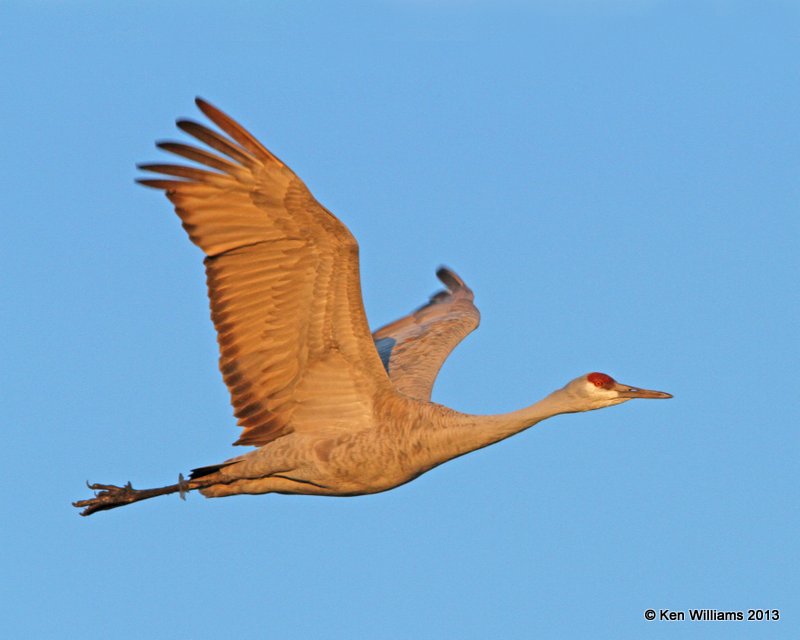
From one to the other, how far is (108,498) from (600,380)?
4.45 m

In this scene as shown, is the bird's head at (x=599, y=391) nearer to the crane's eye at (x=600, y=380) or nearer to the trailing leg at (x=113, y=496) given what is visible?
the crane's eye at (x=600, y=380)

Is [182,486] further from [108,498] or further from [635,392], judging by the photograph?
[635,392]

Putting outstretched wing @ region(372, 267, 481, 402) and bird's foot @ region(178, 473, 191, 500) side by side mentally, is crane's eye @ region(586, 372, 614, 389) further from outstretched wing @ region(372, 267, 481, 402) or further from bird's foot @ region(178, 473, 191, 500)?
bird's foot @ region(178, 473, 191, 500)

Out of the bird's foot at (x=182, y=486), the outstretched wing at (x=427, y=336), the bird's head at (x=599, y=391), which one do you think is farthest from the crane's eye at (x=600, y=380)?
the bird's foot at (x=182, y=486)

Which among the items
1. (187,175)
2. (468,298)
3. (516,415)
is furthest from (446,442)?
(468,298)

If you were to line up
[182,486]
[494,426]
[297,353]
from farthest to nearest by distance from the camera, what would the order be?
[182,486] < [297,353] < [494,426]

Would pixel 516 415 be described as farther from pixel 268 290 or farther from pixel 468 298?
pixel 468 298

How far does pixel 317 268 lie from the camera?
13.7 m

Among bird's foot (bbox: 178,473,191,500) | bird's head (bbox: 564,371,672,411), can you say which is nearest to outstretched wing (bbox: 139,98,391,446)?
bird's foot (bbox: 178,473,191,500)

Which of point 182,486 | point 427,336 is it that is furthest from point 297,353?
point 427,336

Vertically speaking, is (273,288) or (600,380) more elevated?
(273,288)

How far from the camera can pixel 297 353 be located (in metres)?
14.2

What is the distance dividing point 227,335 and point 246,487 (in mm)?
1321

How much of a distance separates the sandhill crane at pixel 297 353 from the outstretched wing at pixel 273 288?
11 mm
